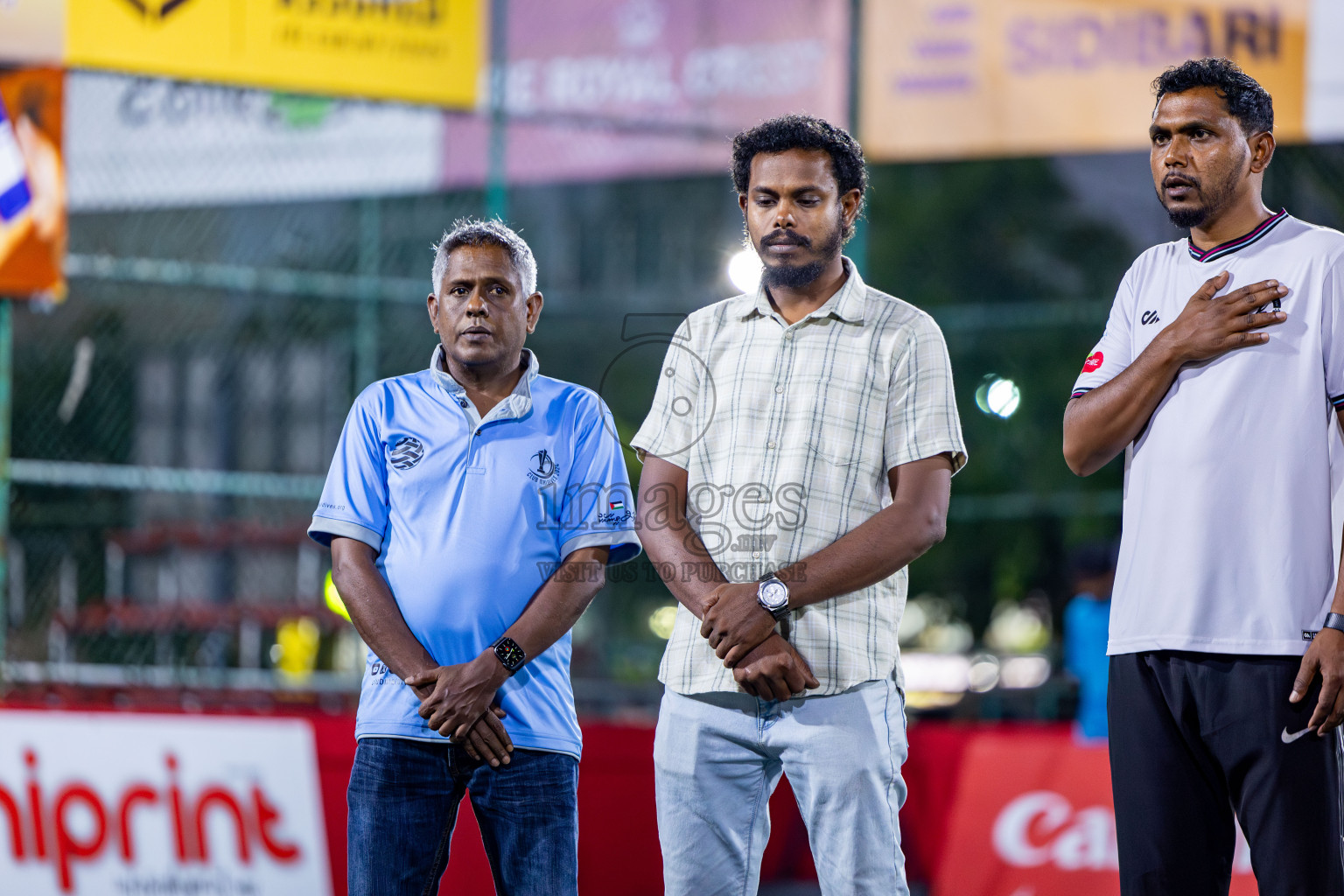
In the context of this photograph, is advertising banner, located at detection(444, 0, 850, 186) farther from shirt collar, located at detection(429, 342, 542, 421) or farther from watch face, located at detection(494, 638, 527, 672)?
watch face, located at detection(494, 638, 527, 672)

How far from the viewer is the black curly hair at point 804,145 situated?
342cm

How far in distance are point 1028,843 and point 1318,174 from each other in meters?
8.74

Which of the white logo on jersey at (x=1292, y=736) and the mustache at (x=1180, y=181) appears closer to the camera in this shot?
the white logo on jersey at (x=1292, y=736)

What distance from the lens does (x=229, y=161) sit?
11.1 meters

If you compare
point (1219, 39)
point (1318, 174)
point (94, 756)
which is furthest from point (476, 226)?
point (1318, 174)

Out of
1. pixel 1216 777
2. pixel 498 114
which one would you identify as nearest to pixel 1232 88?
pixel 1216 777

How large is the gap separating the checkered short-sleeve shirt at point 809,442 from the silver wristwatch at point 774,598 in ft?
0.29

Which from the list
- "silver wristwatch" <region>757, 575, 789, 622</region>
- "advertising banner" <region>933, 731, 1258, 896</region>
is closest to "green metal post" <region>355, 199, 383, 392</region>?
"advertising banner" <region>933, 731, 1258, 896</region>

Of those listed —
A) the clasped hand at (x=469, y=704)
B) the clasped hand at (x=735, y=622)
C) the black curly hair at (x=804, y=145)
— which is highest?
the black curly hair at (x=804, y=145)

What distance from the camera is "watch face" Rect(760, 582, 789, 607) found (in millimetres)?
3191

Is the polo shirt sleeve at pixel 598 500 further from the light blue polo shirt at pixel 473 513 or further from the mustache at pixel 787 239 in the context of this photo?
the mustache at pixel 787 239

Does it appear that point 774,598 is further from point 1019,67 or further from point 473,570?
point 1019,67

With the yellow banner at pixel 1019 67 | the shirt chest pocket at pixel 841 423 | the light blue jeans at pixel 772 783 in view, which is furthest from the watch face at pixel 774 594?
the yellow banner at pixel 1019 67

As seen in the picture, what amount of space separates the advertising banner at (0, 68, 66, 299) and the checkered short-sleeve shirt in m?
5.48
